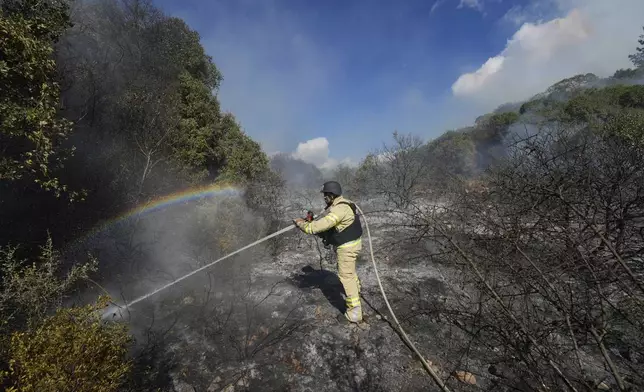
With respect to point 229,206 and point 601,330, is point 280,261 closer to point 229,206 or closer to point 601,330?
point 229,206

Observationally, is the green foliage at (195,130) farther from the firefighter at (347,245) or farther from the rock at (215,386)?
the rock at (215,386)

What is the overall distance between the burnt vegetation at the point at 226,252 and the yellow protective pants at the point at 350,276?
41 cm

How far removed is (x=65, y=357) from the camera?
7.18ft

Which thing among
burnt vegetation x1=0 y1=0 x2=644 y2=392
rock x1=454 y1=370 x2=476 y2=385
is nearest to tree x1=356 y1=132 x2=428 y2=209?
burnt vegetation x1=0 y1=0 x2=644 y2=392

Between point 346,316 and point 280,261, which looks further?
point 280,261

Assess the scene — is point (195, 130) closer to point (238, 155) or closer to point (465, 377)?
point (238, 155)


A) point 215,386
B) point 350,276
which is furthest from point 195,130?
point 215,386

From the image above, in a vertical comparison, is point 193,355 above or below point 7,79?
below

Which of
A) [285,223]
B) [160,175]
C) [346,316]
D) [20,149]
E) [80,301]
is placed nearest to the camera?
[346,316]

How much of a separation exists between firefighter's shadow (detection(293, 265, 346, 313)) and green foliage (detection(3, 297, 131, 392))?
3721 mm

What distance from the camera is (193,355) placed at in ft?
14.2

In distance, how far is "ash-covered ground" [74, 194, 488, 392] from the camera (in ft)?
12.3

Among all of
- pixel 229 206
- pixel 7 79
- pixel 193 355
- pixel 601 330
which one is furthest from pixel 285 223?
pixel 601 330

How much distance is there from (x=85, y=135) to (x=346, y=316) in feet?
26.7
